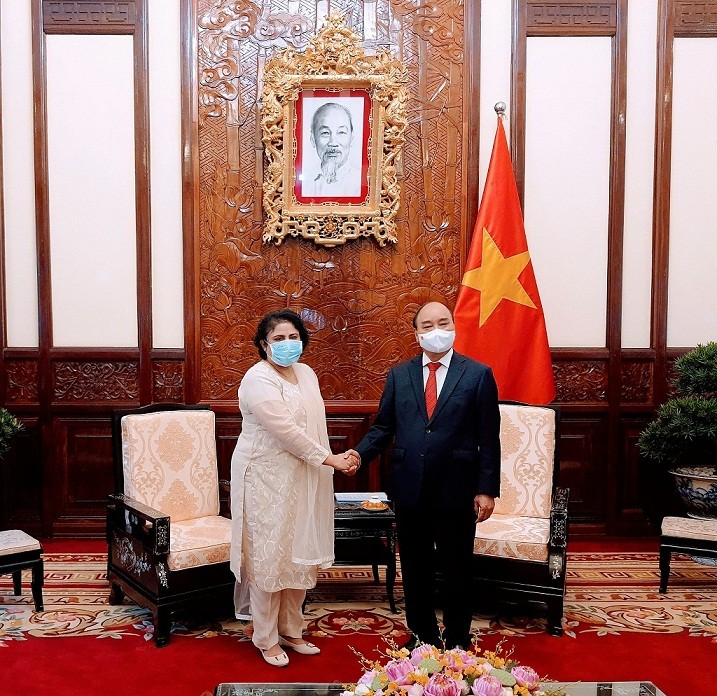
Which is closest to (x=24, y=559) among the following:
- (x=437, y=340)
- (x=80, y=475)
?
(x=80, y=475)

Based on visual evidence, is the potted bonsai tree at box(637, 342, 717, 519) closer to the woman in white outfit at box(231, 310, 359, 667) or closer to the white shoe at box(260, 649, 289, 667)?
the woman in white outfit at box(231, 310, 359, 667)

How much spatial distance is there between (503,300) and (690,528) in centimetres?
158

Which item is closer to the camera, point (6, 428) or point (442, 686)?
point (442, 686)

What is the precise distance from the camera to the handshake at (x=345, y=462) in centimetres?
293

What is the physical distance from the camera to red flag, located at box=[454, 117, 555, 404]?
14.4 ft

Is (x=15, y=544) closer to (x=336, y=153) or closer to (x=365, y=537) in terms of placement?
(x=365, y=537)

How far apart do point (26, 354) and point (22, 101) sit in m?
1.53

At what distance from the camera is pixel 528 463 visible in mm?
3816

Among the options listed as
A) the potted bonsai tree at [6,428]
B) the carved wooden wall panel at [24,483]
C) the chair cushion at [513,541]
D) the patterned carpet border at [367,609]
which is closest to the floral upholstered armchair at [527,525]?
the chair cushion at [513,541]

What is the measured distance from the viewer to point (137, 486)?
3561 mm

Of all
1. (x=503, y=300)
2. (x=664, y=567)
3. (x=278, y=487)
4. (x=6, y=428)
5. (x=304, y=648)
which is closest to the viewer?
(x=278, y=487)

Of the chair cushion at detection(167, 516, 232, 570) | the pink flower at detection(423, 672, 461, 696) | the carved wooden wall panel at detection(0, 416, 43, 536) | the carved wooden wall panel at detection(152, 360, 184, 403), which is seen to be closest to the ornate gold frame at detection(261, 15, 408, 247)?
the carved wooden wall panel at detection(152, 360, 184, 403)

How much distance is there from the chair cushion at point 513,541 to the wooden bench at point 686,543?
0.73m

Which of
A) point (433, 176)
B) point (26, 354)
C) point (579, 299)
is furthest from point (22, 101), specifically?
point (579, 299)
